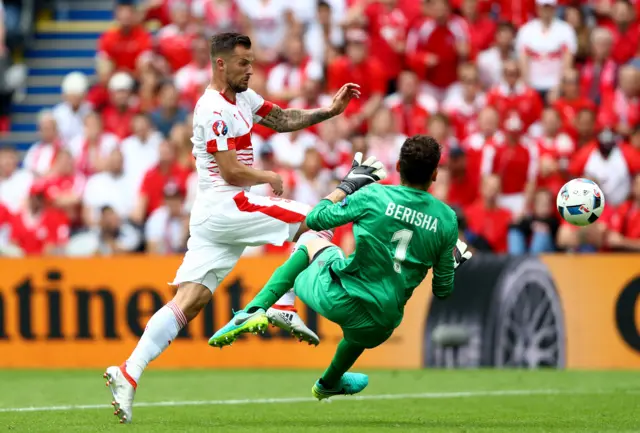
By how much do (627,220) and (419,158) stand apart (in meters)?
7.01

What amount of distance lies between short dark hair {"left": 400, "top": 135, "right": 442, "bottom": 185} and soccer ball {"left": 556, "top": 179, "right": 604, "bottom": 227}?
166 centimetres

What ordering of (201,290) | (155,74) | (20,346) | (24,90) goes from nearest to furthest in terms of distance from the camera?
(201,290)
(20,346)
(155,74)
(24,90)

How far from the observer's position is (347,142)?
Result: 17.1 metres

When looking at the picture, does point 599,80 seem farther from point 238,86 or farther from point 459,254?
point 238,86

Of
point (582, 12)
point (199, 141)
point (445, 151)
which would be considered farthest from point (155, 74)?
point (199, 141)

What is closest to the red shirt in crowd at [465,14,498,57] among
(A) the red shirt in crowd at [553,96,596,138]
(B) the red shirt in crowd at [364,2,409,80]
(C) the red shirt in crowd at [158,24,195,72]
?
(B) the red shirt in crowd at [364,2,409,80]

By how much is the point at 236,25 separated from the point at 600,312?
7.62 m

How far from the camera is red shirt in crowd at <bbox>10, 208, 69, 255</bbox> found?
16844 mm

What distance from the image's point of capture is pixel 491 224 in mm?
15266

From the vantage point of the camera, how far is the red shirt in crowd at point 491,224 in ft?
49.9

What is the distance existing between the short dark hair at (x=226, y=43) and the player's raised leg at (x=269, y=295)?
1391 mm

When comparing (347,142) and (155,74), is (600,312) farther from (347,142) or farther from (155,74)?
(155,74)

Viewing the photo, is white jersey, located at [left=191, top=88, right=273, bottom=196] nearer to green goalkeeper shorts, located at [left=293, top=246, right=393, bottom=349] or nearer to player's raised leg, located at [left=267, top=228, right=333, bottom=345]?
player's raised leg, located at [left=267, top=228, right=333, bottom=345]

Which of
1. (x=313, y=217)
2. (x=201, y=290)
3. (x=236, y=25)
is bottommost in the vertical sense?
(x=201, y=290)
